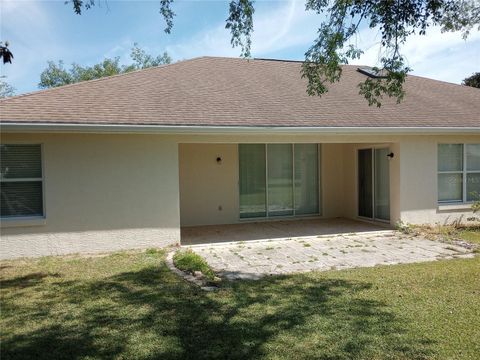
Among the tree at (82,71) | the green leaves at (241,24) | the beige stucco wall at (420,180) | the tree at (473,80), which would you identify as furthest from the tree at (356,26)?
the tree at (82,71)

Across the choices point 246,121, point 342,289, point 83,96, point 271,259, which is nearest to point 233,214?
point 246,121

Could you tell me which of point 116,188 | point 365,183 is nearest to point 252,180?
point 365,183

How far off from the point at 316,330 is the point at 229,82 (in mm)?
9939

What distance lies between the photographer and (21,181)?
9227 mm

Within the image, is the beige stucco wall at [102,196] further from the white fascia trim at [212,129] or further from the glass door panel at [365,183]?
the glass door panel at [365,183]

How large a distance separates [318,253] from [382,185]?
187 inches

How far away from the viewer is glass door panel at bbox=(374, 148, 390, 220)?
42.2 feet

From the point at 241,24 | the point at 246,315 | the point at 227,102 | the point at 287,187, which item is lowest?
the point at 246,315

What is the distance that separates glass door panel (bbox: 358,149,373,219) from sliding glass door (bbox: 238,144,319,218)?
1.44m

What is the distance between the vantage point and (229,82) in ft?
44.5

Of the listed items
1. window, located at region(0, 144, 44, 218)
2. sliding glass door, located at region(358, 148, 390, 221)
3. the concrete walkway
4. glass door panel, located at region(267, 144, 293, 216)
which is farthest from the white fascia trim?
glass door panel, located at region(267, 144, 293, 216)

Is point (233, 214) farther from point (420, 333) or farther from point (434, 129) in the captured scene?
point (420, 333)

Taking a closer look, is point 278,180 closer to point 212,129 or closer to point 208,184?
point 208,184

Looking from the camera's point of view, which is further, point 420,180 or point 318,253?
point 420,180
